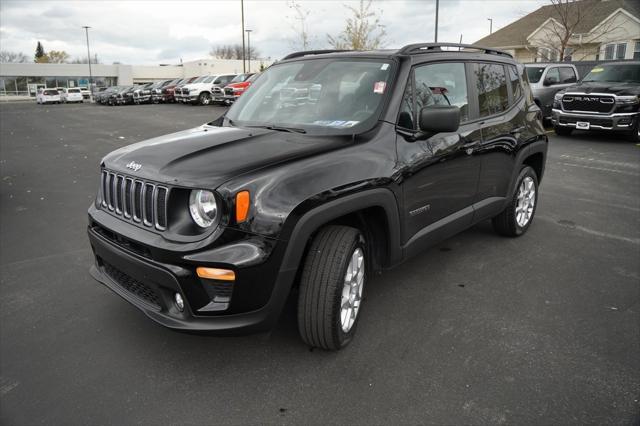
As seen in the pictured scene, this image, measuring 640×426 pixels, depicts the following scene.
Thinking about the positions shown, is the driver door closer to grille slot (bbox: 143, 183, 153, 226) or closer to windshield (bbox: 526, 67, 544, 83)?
grille slot (bbox: 143, 183, 153, 226)

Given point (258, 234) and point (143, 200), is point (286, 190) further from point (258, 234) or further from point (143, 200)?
point (143, 200)

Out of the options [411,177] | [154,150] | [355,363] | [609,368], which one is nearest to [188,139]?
[154,150]

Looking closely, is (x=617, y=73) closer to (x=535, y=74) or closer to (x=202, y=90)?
(x=535, y=74)

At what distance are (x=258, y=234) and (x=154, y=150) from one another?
1.05 metres

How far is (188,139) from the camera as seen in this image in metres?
3.38

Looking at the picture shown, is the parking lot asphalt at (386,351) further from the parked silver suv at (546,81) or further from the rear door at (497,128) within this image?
the parked silver suv at (546,81)

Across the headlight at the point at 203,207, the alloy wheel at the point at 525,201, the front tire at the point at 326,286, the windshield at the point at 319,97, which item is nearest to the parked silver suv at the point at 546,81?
the alloy wheel at the point at 525,201

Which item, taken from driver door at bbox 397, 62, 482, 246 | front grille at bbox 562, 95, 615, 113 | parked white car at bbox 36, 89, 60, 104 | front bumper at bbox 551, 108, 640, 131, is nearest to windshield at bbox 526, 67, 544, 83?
front grille at bbox 562, 95, 615, 113

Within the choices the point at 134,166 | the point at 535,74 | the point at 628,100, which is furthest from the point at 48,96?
the point at 134,166

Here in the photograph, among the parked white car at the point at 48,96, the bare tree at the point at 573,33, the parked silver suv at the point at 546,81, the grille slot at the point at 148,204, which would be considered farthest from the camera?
the parked white car at the point at 48,96

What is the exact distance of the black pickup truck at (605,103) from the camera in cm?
1194

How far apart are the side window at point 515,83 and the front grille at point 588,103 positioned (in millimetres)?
8628

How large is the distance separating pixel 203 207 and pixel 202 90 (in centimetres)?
2903

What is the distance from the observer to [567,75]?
643 inches
